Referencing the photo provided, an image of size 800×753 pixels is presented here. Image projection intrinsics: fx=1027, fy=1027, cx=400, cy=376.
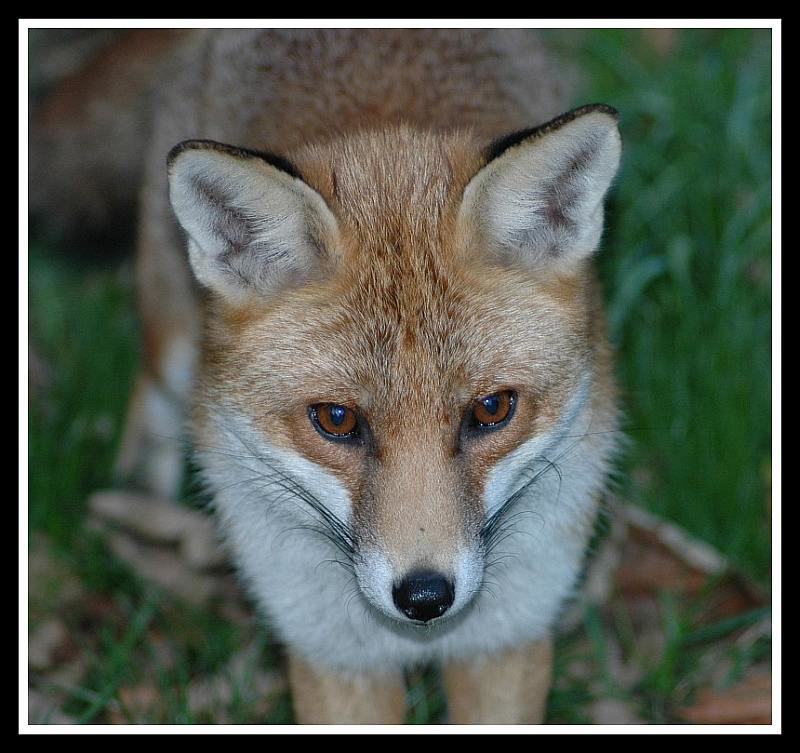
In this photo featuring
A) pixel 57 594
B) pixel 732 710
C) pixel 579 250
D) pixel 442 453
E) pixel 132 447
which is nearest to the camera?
pixel 442 453

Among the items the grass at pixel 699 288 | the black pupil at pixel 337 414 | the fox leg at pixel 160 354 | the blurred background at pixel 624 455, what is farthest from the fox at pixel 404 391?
the grass at pixel 699 288

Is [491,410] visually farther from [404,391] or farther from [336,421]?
[336,421]

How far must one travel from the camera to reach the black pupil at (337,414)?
2.67 meters

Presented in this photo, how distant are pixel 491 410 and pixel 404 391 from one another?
0.25m

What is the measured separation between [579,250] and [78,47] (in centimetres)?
364

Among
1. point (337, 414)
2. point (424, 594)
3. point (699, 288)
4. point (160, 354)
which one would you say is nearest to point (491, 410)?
point (337, 414)

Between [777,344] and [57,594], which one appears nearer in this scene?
[777,344]

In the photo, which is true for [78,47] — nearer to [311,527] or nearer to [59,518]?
[59,518]

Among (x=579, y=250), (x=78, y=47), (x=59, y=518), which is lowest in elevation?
(x=59, y=518)

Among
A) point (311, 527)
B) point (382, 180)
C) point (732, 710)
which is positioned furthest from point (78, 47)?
point (732, 710)

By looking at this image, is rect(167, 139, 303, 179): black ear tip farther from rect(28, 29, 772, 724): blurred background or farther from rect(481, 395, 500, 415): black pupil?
rect(28, 29, 772, 724): blurred background

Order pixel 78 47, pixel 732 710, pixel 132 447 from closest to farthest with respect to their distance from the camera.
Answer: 1. pixel 732 710
2. pixel 132 447
3. pixel 78 47

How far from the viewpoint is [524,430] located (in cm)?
276

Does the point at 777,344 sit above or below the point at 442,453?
above
